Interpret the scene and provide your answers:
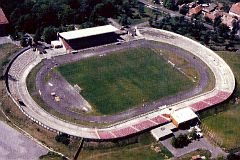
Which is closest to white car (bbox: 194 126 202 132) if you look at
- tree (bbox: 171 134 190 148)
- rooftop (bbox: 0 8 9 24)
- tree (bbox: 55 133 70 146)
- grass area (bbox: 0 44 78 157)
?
tree (bbox: 171 134 190 148)

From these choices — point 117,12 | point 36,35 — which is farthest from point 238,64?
point 36,35

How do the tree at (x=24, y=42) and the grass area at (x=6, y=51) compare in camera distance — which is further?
the tree at (x=24, y=42)

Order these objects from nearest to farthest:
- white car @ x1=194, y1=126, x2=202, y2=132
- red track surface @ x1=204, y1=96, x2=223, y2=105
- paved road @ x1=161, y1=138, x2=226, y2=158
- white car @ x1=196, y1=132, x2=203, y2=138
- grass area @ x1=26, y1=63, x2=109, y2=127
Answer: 1. paved road @ x1=161, y1=138, x2=226, y2=158
2. white car @ x1=196, y1=132, x2=203, y2=138
3. grass area @ x1=26, y1=63, x2=109, y2=127
4. white car @ x1=194, y1=126, x2=202, y2=132
5. red track surface @ x1=204, y1=96, x2=223, y2=105

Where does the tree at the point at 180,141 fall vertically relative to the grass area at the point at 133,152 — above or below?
above

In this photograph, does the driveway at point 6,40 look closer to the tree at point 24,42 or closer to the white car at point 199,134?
the tree at point 24,42

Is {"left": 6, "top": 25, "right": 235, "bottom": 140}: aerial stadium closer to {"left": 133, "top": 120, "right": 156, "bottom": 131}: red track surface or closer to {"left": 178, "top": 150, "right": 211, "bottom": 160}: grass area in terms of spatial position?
{"left": 133, "top": 120, "right": 156, "bottom": 131}: red track surface

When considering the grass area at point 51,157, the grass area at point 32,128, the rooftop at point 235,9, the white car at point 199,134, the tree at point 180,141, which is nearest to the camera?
the grass area at point 51,157

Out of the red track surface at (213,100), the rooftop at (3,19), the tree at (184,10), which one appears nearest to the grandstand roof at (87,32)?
the rooftop at (3,19)
